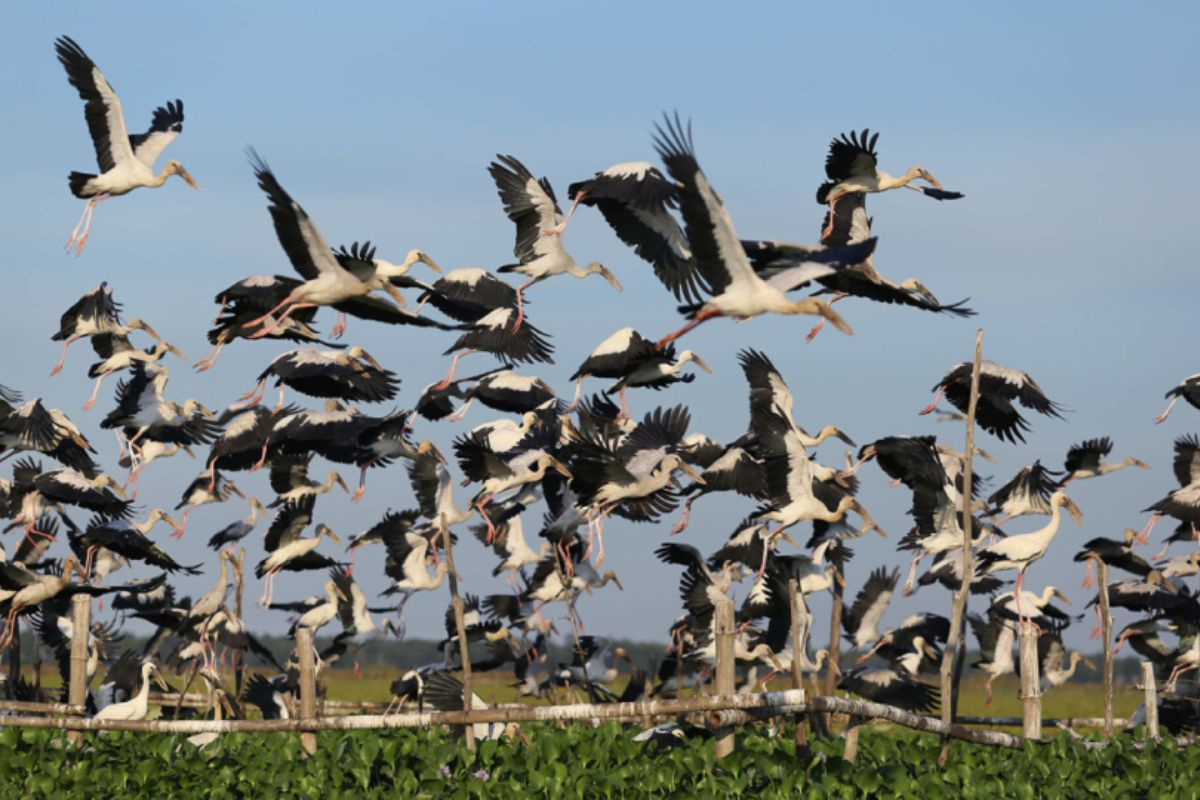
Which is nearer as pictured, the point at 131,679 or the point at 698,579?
the point at 698,579

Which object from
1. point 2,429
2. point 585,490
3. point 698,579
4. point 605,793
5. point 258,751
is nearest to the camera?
point 605,793

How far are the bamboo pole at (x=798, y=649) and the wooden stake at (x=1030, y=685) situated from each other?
1.75 m

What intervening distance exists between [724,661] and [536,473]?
14.7ft

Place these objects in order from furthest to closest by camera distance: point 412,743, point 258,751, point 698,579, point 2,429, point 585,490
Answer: point 2,429 → point 698,579 → point 585,490 → point 258,751 → point 412,743

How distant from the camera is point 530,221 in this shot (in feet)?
54.7

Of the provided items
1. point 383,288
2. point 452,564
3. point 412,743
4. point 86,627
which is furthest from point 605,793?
point 86,627

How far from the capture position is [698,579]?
15.7m

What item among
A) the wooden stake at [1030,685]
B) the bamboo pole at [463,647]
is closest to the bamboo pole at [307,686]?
the bamboo pole at [463,647]

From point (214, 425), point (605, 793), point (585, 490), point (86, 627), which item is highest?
point (214, 425)

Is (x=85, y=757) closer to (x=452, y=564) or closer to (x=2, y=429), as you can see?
(x=452, y=564)

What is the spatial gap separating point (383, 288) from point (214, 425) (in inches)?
245

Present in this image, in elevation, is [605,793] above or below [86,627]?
below

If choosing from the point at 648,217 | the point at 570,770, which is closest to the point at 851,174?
the point at 648,217

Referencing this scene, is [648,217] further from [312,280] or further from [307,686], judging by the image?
[307,686]
